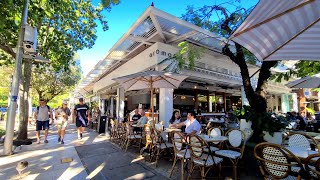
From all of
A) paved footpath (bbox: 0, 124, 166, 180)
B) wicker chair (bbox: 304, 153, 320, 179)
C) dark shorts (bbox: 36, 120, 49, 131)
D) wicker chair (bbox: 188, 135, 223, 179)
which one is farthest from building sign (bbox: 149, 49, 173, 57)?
wicker chair (bbox: 304, 153, 320, 179)

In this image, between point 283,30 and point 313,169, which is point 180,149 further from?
point 283,30

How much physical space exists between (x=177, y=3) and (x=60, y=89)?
21.9 m


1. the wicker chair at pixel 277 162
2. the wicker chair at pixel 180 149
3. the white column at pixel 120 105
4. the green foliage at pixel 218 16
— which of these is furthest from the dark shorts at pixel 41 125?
the wicker chair at pixel 277 162

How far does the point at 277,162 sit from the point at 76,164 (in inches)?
168

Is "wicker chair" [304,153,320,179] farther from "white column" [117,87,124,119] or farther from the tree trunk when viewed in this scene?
"white column" [117,87,124,119]

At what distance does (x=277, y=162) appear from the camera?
2389mm

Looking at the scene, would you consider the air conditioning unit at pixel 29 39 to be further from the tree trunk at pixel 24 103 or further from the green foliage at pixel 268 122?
the green foliage at pixel 268 122

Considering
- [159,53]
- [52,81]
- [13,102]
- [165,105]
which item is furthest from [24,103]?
[52,81]

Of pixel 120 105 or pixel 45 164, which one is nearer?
pixel 45 164

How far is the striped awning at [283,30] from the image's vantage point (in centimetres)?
181

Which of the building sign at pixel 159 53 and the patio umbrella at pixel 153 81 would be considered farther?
the building sign at pixel 159 53

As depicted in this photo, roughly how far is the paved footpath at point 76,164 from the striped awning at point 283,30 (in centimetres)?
303

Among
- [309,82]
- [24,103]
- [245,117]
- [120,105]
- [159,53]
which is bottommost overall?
[245,117]

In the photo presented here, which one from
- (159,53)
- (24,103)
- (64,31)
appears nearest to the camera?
(159,53)
